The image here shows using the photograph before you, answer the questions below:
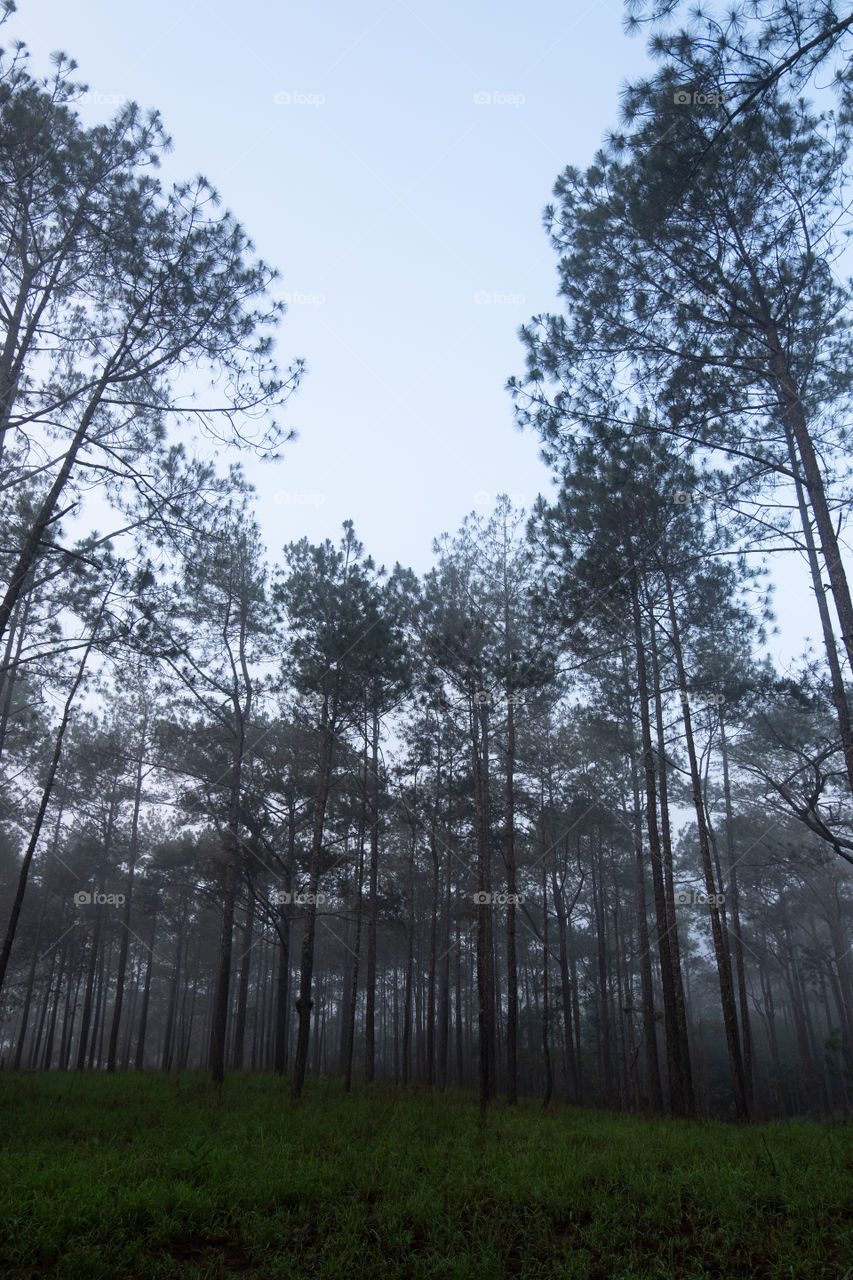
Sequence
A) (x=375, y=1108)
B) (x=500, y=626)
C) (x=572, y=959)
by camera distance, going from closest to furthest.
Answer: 1. (x=375, y=1108)
2. (x=500, y=626)
3. (x=572, y=959)

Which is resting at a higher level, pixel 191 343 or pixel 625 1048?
pixel 191 343

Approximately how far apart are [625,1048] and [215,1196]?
20.8m

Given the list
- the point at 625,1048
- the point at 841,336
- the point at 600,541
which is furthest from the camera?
the point at 625,1048

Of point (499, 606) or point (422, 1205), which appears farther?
point (499, 606)

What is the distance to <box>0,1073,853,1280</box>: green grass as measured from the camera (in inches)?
200

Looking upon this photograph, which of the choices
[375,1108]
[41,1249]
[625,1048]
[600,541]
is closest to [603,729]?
[600,541]

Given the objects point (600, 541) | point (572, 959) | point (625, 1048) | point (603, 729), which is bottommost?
point (625, 1048)

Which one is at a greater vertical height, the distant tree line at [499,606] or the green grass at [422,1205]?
the distant tree line at [499,606]

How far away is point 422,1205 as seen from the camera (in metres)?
6.03

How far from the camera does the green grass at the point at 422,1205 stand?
507cm

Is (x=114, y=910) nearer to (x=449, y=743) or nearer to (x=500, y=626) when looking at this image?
(x=449, y=743)

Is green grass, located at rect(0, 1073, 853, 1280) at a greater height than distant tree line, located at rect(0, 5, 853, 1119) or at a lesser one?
lesser

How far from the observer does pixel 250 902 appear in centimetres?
1916

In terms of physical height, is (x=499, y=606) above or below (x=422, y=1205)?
above
